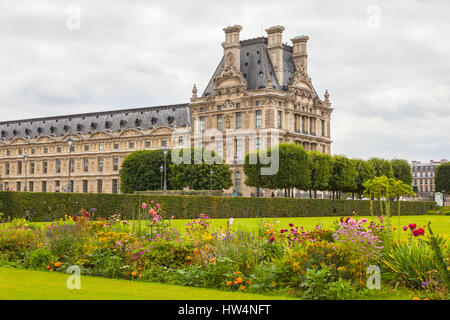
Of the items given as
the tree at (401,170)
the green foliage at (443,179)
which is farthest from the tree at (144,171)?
the green foliage at (443,179)

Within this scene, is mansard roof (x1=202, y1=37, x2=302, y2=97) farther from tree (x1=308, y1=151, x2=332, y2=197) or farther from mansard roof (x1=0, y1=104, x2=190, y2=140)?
tree (x1=308, y1=151, x2=332, y2=197)

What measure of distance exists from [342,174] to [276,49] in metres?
23.2

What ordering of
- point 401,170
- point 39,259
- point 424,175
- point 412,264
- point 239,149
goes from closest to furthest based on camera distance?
point 412,264 → point 39,259 → point 239,149 → point 401,170 → point 424,175

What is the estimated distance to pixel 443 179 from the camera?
4210 inches

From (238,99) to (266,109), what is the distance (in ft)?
16.2

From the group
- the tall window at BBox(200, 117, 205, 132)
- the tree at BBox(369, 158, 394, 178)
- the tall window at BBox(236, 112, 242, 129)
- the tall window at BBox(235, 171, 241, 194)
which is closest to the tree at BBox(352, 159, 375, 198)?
the tree at BBox(369, 158, 394, 178)

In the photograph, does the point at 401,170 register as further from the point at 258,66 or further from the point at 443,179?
the point at 258,66

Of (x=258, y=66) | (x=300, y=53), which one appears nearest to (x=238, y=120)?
(x=258, y=66)

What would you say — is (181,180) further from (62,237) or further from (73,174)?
(62,237)

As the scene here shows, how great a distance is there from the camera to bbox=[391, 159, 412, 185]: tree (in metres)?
93.9

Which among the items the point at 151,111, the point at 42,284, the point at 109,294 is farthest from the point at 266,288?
the point at 151,111

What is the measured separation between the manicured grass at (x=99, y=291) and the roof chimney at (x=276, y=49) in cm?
7715

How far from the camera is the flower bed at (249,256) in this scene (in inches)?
426

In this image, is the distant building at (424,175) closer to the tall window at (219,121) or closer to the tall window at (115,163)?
the tall window at (115,163)
